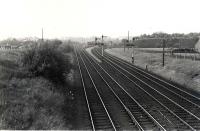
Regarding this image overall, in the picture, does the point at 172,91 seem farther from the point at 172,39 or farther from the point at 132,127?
the point at 172,39

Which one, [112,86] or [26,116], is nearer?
[26,116]

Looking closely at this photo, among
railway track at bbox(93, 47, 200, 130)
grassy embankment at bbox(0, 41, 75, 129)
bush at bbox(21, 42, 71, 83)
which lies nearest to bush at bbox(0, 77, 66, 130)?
grassy embankment at bbox(0, 41, 75, 129)

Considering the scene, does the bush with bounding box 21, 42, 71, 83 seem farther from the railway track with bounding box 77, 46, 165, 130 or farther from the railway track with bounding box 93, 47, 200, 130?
the railway track with bounding box 93, 47, 200, 130

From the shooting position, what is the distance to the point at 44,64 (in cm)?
2523

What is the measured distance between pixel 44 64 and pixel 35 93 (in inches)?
215

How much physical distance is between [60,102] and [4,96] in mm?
4291

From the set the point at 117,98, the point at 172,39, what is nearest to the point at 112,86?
the point at 117,98

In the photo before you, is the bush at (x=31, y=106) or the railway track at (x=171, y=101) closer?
the bush at (x=31, y=106)

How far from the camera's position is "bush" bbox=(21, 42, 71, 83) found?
25516mm

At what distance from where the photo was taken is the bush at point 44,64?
2552 centimetres

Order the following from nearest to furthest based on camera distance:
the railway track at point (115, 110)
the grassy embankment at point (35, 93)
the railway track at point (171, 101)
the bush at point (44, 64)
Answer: the grassy embankment at point (35, 93) < the railway track at point (115, 110) < the railway track at point (171, 101) < the bush at point (44, 64)

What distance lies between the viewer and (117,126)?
1611 cm

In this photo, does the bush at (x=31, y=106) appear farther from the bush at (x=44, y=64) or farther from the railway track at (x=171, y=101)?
the railway track at (x=171, y=101)

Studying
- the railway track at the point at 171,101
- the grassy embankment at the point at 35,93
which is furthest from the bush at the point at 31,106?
the railway track at the point at 171,101
